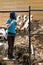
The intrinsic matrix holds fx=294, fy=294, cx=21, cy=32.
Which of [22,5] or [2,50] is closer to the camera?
[2,50]

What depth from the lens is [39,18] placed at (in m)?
13.9

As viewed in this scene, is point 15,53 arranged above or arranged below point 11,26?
below

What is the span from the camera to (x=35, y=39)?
348 inches

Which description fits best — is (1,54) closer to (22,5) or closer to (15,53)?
(15,53)

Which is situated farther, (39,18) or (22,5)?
(22,5)

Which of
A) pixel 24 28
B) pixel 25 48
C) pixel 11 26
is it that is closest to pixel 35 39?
pixel 24 28

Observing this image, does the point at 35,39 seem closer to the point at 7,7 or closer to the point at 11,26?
the point at 11,26

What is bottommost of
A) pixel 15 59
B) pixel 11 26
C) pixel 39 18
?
pixel 39 18

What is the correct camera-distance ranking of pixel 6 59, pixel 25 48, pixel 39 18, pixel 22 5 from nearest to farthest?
pixel 6 59 → pixel 25 48 → pixel 39 18 → pixel 22 5

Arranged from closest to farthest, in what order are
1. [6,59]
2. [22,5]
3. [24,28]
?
[6,59]
[24,28]
[22,5]

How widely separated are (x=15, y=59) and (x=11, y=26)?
0.74 metres

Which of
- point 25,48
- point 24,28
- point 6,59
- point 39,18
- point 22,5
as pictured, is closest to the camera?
point 6,59

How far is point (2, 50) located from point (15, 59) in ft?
1.75

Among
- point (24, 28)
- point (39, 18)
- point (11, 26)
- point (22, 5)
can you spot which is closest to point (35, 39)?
point (24, 28)
